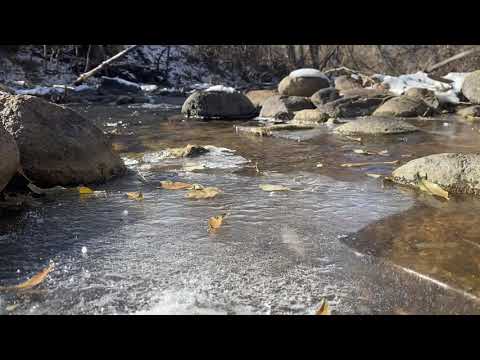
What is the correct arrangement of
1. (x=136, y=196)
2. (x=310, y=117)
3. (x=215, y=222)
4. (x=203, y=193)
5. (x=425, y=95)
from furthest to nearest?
(x=425, y=95)
(x=310, y=117)
(x=203, y=193)
(x=136, y=196)
(x=215, y=222)

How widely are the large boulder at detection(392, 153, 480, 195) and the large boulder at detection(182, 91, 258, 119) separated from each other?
691 centimetres

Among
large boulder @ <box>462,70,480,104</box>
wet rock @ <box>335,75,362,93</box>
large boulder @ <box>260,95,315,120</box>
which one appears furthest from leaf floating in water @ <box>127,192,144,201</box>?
wet rock @ <box>335,75,362,93</box>

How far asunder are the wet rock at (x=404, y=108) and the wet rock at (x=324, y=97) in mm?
1258

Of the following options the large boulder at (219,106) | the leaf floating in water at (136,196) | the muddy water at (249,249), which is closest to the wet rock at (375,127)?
the muddy water at (249,249)

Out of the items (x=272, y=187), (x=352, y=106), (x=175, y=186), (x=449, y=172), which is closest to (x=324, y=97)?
(x=352, y=106)

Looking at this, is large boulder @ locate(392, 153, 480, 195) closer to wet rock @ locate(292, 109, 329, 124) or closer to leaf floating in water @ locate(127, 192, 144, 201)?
leaf floating in water @ locate(127, 192, 144, 201)

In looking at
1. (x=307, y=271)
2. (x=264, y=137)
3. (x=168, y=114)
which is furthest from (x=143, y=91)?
(x=307, y=271)

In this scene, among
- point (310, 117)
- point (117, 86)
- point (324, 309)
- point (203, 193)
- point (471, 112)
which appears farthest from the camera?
point (117, 86)

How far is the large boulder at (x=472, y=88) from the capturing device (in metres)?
11.6

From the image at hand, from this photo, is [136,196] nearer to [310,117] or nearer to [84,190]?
[84,190]

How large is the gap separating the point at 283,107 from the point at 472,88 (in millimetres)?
5381

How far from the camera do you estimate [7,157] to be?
3010 mm

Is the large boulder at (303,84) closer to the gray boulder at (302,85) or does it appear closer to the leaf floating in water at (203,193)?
the gray boulder at (302,85)
